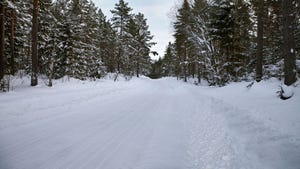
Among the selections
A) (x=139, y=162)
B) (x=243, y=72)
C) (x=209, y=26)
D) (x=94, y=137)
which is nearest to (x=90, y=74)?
(x=209, y=26)

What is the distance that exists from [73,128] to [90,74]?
20256 mm

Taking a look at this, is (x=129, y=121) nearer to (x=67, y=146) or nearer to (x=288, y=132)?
(x=67, y=146)

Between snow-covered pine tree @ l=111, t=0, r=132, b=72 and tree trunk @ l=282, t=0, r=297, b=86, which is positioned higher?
snow-covered pine tree @ l=111, t=0, r=132, b=72

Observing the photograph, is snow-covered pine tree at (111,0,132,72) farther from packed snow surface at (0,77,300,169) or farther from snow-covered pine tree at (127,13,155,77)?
packed snow surface at (0,77,300,169)

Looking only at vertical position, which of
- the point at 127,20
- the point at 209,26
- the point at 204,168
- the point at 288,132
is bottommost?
the point at 204,168

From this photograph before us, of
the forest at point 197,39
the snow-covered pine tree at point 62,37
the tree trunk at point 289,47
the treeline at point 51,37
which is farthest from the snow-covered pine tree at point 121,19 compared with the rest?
the tree trunk at point 289,47

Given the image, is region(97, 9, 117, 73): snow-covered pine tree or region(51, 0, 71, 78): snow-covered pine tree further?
region(97, 9, 117, 73): snow-covered pine tree

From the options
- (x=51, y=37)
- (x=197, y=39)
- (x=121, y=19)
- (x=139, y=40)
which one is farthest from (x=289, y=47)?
(x=139, y=40)

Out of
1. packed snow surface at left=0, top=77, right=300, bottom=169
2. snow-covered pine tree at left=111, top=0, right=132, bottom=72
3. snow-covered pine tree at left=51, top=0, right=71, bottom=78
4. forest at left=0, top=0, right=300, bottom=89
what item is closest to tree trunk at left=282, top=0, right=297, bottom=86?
forest at left=0, top=0, right=300, bottom=89

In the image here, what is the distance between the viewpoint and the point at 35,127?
5.00 meters

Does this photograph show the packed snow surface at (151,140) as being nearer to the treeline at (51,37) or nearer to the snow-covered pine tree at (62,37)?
the treeline at (51,37)

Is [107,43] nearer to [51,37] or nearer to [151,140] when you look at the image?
[51,37]

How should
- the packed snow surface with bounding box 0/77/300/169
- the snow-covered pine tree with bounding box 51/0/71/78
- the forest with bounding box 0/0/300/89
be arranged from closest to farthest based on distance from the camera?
the packed snow surface with bounding box 0/77/300/169 → the forest with bounding box 0/0/300/89 → the snow-covered pine tree with bounding box 51/0/71/78

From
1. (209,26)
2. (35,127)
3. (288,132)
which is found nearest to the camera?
(288,132)
